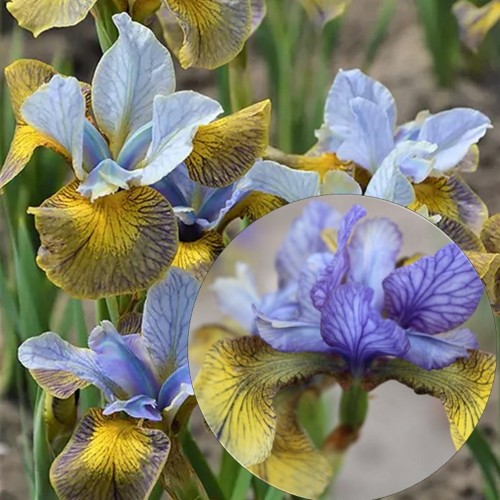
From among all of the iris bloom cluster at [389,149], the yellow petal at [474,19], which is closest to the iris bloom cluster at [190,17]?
the iris bloom cluster at [389,149]

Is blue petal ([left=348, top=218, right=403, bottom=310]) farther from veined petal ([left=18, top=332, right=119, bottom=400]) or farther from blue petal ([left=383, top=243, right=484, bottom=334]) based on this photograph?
veined petal ([left=18, top=332, right=119, bottom=400])

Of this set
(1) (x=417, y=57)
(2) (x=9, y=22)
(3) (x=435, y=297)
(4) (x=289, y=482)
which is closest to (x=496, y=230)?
(3) (x=435, y=297)

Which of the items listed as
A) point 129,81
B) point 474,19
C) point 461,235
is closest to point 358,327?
point 461,235

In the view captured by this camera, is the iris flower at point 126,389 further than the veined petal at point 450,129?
No

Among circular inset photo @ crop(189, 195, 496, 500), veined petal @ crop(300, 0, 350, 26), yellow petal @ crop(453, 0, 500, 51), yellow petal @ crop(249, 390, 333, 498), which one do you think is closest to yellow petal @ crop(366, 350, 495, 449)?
circular inset photo @ crop(189, 195, 496, 500)

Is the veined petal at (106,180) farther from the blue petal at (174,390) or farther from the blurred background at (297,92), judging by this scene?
the blurred background at (297,92)

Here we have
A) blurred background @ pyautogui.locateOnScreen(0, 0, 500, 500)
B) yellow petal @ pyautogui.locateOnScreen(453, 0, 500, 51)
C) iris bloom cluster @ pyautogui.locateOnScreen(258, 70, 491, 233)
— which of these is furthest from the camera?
yellow petal @ pyautogui.locateOnScreen(453, 0, 500, 51)
